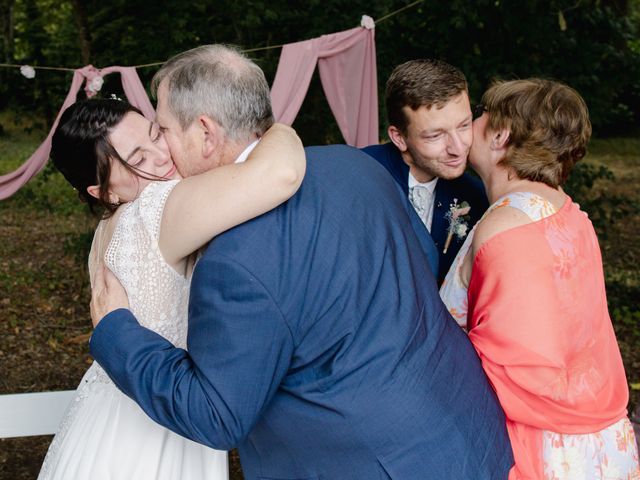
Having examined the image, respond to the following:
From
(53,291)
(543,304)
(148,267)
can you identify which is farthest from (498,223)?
(53,291)

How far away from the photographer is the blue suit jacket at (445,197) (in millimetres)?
3031

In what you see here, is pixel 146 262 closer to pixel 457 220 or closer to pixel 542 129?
pixel 542 129

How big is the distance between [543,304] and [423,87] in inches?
50.5

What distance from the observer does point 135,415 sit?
2037 millimetres

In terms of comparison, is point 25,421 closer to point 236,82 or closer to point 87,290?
point 236,82

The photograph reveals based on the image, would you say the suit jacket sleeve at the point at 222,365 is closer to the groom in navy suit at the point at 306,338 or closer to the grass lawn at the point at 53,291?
the groom in navy suit at the point at 306,338

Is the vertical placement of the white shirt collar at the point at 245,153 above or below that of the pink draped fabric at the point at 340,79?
above

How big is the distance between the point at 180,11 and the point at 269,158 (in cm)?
581

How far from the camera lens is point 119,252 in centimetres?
180

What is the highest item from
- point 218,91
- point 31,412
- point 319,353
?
point 218,91

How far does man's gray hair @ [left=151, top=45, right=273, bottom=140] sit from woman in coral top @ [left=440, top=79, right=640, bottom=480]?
2.25ft

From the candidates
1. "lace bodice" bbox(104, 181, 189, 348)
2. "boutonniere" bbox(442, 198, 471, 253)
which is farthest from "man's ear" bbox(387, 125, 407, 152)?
"lace bodice" bbox(104, 181, 189, 348)

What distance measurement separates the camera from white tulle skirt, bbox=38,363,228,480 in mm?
1994

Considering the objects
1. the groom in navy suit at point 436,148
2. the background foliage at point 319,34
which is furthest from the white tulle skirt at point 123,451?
the background foliage at point 319,34
